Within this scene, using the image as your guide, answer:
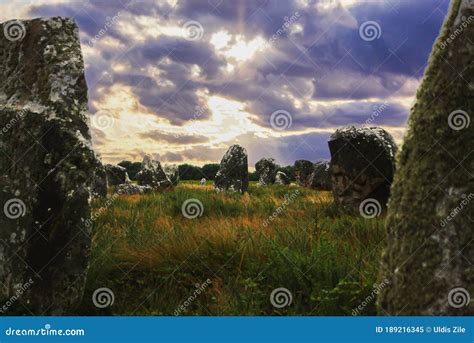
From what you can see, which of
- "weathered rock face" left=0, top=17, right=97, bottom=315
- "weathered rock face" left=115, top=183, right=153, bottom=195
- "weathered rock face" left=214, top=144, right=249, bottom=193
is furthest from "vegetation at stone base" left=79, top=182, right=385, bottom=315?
"weathered rock face" left=214, top=144, right=249, bottom=193

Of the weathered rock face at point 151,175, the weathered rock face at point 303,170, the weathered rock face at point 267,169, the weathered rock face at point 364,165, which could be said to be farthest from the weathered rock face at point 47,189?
the weathered rock face at point 267,169

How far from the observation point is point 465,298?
3.39 m

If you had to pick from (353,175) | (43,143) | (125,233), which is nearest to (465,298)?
(43,143)

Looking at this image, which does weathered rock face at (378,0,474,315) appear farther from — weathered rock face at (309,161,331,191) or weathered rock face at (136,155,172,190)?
weathered rock face at (309,161,331,191)

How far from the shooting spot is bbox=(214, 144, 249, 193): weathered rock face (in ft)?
62.5

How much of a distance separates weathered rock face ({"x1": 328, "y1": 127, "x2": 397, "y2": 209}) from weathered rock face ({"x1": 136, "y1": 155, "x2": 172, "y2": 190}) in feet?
36.4

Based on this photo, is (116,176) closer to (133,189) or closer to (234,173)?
(133,189)

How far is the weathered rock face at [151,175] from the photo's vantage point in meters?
19.6

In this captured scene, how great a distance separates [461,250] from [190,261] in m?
2.99

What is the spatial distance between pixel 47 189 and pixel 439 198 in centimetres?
338

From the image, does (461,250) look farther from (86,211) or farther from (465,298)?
(86,211)

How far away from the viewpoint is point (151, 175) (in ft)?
64.8

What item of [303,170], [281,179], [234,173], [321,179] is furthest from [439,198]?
[281,179]

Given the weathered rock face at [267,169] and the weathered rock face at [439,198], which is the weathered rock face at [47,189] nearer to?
the weathered rock face at [439,198]
